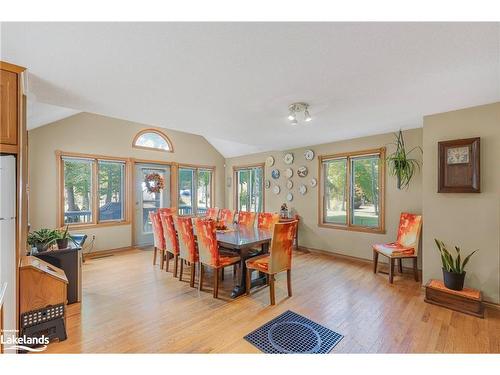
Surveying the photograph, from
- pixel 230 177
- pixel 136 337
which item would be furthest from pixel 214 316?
pixel 230 177

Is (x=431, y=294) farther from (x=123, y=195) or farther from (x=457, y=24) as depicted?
(x=123, y=195)

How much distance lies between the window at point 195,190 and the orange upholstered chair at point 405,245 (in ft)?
15.4

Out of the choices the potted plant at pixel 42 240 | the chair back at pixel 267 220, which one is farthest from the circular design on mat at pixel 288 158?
the potted plant at pixel 42 240

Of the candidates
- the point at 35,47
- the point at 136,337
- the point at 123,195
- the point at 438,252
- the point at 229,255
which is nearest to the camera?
the point at 35,47

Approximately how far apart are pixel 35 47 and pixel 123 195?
4196 millimetres

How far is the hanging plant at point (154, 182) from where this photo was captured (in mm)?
5637

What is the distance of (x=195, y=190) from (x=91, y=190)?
2487 mm

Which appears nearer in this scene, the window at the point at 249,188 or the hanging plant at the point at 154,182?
the hanging plant at the point at 154,182

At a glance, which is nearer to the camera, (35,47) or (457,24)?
(457,24)

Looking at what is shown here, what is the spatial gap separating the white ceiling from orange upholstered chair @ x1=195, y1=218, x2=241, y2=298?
4.62 feet

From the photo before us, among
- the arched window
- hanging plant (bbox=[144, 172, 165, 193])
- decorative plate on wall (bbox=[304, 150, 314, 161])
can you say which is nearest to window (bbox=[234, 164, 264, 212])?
decorative plate on wall (bbox=[304, 150, 314, 161])

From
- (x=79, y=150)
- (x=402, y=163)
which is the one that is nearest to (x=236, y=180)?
(x=79, y=150)

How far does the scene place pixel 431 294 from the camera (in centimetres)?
266

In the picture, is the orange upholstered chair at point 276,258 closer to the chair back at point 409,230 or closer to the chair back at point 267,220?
the chair back at point 267,220
